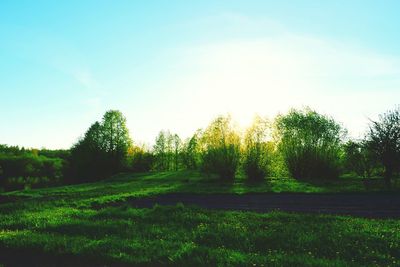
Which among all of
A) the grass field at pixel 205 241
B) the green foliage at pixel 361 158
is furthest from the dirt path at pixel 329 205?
the green foliage at pixel 361 158

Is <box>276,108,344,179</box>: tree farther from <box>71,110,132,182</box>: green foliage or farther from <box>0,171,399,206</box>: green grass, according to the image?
<box>71,110,132,182</box>: green foliage

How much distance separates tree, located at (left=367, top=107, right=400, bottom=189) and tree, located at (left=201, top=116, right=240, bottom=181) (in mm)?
21165

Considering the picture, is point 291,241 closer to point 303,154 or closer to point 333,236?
point 333,236

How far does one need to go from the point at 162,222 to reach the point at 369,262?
33.7ft

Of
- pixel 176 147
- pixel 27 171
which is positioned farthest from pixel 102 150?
pixel 176 147

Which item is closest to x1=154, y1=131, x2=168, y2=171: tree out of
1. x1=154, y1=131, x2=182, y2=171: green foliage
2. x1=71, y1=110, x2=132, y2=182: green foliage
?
x1=154, y1=131, x2=182, y2=171: green foliage

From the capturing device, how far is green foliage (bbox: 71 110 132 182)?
75.8 m

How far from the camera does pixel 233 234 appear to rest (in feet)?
44.7

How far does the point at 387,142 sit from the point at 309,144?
1891cm

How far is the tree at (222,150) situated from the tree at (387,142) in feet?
69.4

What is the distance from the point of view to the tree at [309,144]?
50.9 meters

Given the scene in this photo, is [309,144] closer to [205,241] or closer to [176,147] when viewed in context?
[205,241]

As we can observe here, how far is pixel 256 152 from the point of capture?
2000 inches

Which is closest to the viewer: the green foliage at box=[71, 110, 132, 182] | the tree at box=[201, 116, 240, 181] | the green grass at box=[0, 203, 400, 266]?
the green grass at box=[0, 203, 400, 266]
